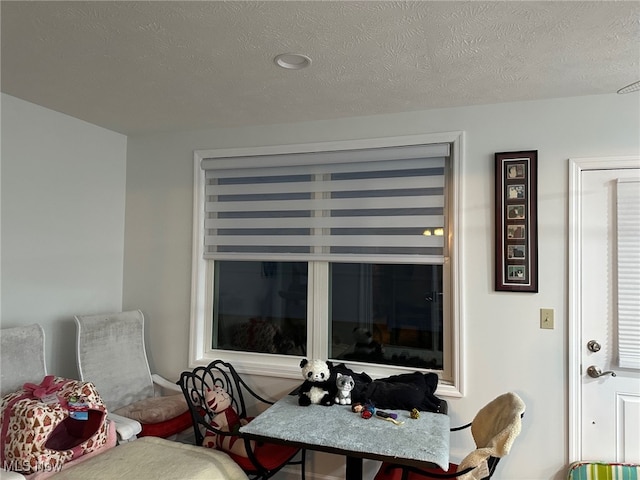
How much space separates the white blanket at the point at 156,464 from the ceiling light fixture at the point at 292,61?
1.97 m

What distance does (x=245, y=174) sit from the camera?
10.3 feet

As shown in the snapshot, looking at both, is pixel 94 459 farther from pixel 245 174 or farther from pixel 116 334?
pixel 245 174

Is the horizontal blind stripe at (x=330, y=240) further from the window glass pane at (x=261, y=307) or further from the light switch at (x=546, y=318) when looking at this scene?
the light switch at (x=546, y=318)

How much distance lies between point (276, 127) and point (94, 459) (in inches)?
87.4

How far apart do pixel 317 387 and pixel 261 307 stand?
36.9 inches

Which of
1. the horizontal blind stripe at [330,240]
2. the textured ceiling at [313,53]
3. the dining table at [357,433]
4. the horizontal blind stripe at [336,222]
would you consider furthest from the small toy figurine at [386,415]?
the textured ceiling at [313,53]

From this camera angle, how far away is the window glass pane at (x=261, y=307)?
3.06 m

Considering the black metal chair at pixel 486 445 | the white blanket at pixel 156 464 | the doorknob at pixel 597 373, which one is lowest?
the white blanket at pixel 156 464

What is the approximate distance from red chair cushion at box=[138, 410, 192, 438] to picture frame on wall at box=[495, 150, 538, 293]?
6.90 ft

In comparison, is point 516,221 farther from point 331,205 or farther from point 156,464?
point 156,464

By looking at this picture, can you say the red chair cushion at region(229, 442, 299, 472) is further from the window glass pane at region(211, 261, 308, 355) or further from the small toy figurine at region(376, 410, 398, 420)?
the window glass pane at region(211, 261, 308, 355)

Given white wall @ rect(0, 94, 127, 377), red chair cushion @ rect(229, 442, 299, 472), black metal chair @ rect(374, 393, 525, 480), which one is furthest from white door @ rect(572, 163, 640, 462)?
white wall @ rect(0, 94, 127, 377)

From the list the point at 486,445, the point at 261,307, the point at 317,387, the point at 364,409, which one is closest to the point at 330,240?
the point at 261,307

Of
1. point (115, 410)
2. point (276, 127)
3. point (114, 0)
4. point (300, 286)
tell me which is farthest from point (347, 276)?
point (114, 0)
